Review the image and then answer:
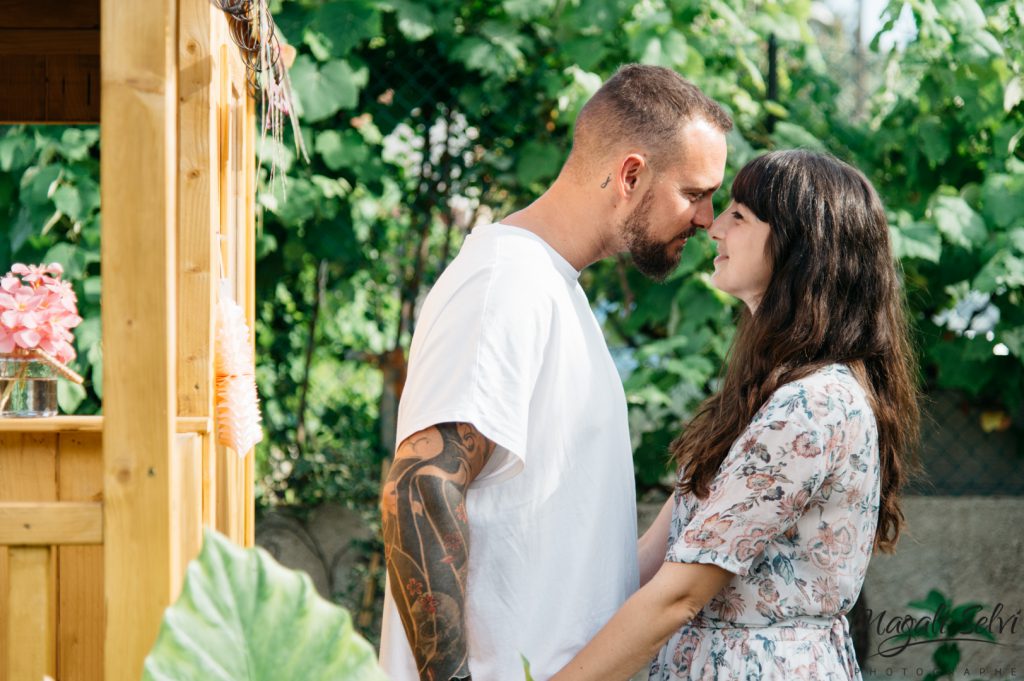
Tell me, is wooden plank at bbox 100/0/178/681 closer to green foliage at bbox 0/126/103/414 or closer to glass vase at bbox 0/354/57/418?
glass vase at bbox 0/354/57/418

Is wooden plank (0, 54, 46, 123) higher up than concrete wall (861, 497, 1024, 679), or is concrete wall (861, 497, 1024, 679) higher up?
wooden plank (0, 54, 46, 123)

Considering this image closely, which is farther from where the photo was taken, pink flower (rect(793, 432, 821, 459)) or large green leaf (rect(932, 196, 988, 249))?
large green leaf (rect(932, 196, 988, 249))

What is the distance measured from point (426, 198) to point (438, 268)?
28cm

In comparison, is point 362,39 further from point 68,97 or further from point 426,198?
point 68,97

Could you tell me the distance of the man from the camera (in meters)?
1.62

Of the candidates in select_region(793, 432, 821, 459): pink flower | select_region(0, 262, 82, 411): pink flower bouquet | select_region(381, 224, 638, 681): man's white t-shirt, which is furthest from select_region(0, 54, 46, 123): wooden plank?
select_region(793, 432, 821, 459): pink flower

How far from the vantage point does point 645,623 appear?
5.44 ft

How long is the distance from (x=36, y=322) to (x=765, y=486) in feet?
6.95

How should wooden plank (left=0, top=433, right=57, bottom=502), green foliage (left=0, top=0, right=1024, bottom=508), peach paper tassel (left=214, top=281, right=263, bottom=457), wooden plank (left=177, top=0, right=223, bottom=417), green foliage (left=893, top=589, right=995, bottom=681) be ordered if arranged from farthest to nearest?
green foliage (left=0, top=0, right=1024, bottom=508) → green foliage (left=893, top=589, right=995, bottom=681) → wooden plank (left=0, top=433, right=57, bottom=502) → peach paper tassel (left=214, top=281, right=263, bottom=457) → wooden plank (left=177, top=0, right=223, bottom=417)

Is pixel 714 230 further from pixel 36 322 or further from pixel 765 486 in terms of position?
pixel 36 322

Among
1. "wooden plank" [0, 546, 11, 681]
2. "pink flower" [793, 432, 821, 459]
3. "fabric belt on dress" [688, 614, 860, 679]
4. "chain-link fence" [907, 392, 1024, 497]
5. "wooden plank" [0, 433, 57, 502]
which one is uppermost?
"pink flower" [793, 432, 821, 459]

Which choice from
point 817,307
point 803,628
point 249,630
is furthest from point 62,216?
point 249,630

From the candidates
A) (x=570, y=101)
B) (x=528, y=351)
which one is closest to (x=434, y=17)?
(x=570, y=101)

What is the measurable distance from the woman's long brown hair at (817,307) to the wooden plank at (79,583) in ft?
5.64
